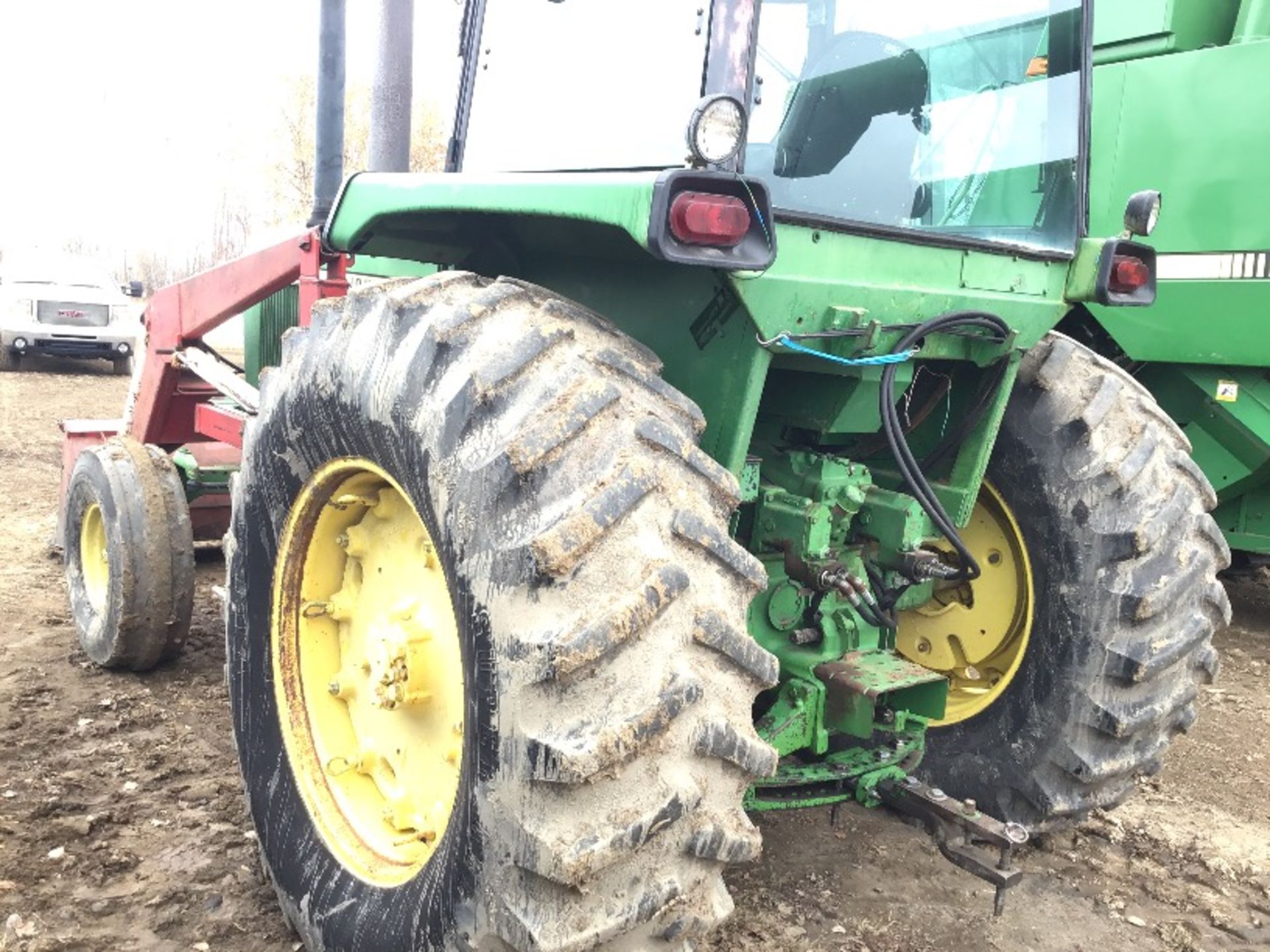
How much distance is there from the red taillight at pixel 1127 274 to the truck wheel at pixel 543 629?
1.46 m

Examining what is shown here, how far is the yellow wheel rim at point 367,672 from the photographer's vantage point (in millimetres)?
2311

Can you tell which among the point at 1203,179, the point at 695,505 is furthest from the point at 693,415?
the point at 1203,179

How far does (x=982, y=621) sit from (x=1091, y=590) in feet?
1.62

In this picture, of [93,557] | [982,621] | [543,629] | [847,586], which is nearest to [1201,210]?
[982,621]

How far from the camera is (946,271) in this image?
2.49m

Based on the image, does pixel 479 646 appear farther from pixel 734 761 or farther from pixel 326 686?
pixel 326 686

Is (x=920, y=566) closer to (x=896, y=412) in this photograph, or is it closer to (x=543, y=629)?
(x=896, y=412)

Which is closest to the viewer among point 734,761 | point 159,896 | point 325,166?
point 734,761

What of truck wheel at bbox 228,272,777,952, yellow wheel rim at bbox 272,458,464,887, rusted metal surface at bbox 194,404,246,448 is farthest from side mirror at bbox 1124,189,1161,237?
rusted metal surface at bbox 194,404,246,448

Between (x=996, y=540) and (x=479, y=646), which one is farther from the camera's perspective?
(x=996, y=540)

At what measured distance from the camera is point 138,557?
3912 millimetres

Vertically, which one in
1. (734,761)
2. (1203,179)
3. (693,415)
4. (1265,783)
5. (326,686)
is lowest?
(1265,783)

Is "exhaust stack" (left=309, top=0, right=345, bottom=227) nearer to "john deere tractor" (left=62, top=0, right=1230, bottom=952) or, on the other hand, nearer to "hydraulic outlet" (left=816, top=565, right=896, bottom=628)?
"john deere tractor" (left=62, top=0, right=1230, bottom=952)

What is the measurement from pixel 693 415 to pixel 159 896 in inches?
74.3
